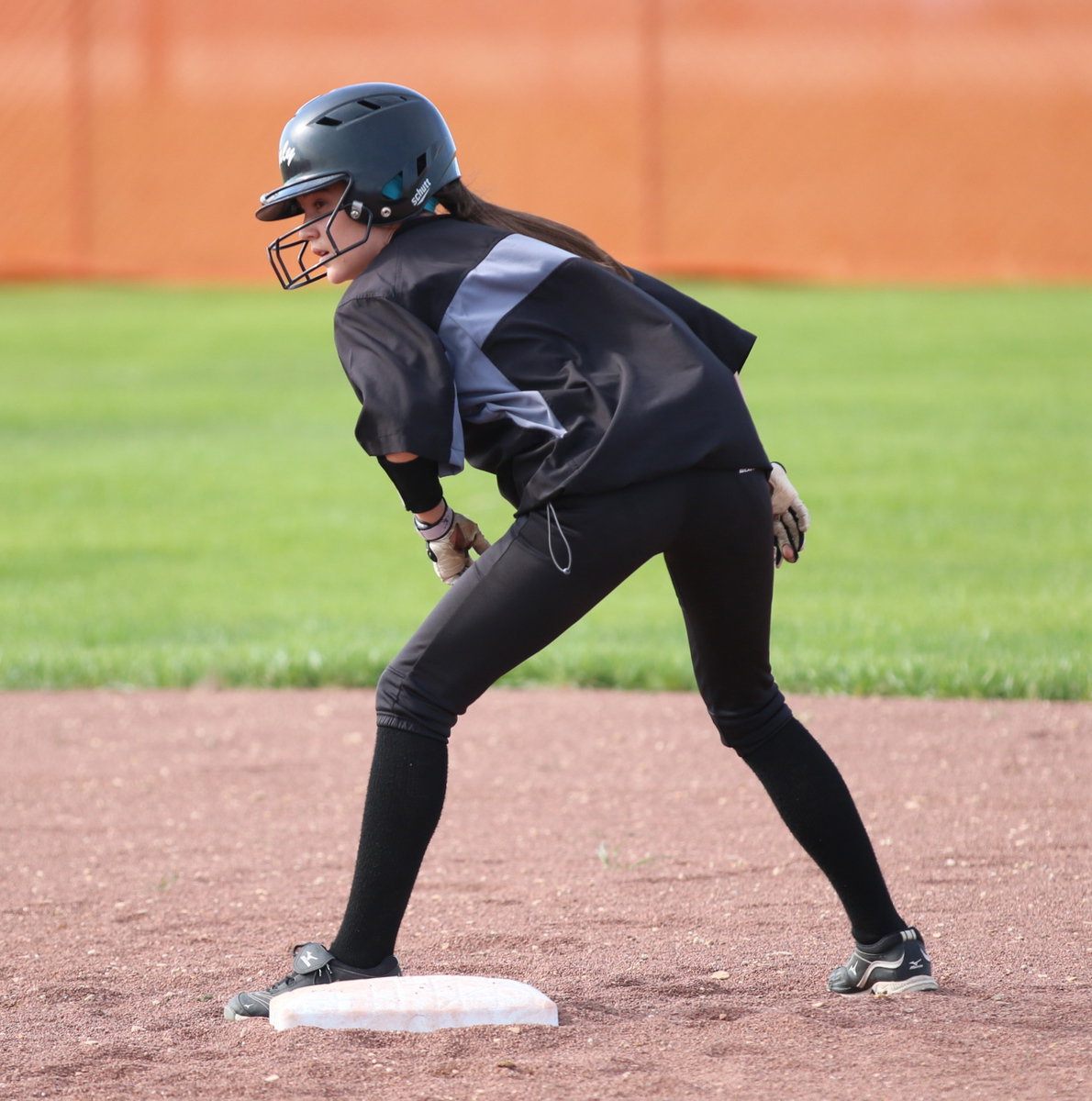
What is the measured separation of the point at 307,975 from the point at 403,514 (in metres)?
8.31

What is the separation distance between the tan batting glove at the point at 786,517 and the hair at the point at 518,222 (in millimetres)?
533

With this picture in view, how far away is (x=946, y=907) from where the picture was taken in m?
4.18

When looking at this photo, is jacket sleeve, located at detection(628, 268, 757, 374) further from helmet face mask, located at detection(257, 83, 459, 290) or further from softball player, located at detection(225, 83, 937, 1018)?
helmet face mask, located at detection(257, 83, 459, 290)

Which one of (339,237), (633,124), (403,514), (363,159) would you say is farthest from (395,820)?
(633,124)

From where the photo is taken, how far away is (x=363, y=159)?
3320 mm

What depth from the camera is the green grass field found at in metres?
7.36

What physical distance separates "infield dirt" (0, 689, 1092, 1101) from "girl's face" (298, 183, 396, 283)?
1511 mm

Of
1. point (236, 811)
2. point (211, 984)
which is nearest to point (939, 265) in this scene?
point (236, 811)

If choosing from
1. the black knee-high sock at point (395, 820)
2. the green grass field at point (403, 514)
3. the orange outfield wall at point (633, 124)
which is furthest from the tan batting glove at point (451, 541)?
the orange outfield wall at point (633, 124)

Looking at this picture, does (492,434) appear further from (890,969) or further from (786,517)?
(890,969)

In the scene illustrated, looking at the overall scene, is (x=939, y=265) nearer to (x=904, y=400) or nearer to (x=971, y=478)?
(x=904, y=400)

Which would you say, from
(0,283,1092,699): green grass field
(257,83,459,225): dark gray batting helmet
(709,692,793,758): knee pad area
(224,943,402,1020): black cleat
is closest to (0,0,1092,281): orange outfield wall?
(0,283,1092,699): green grass field

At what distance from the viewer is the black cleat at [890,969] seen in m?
3.49

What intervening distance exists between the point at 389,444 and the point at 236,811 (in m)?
2.55
